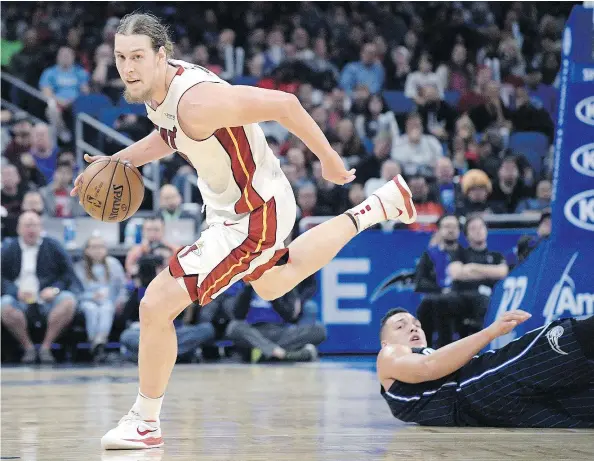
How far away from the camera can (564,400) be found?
5578mm

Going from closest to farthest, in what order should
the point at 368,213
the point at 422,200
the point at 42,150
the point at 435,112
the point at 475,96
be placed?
1. the point at 368,213
2. the point at 422,200
3. the point at 42,150
4. the point at 435,112
5. the point at 475,96

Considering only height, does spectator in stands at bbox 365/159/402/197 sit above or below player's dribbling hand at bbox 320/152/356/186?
below

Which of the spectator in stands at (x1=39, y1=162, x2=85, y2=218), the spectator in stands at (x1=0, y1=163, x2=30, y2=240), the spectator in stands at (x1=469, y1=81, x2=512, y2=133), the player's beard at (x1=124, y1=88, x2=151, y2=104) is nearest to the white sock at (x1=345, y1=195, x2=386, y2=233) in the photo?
the player's beard at (x1=124, y1=88, x2=151, y2=104)

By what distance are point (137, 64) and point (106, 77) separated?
10.2 meters

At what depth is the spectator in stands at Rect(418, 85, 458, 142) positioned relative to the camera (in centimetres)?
1511

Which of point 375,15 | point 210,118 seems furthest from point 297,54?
point 210,118

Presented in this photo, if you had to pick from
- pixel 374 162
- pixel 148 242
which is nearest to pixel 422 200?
pixel 374 162

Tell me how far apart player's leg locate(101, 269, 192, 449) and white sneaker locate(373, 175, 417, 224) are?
141 centimetres

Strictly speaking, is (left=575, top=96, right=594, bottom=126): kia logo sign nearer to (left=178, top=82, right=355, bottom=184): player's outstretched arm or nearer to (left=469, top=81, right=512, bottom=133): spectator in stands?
(left=178, top=82, right=355, bottom=184): player's outstretched arm

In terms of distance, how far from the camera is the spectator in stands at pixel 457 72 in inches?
639

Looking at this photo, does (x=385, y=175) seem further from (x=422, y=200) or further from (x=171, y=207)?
(x=171, y=207)

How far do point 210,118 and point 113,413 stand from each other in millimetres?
2615

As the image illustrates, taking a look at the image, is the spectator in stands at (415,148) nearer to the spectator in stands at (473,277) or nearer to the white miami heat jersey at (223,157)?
the spectator in stands at (473,277)

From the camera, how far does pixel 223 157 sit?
507cm
